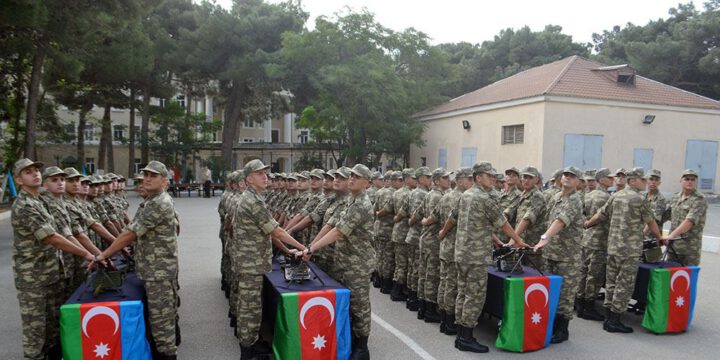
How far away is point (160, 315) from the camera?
431 centimetres

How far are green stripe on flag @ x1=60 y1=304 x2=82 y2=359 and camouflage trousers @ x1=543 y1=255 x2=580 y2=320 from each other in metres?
4.78

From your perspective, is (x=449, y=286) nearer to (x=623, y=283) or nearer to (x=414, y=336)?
(x=414, y=336)

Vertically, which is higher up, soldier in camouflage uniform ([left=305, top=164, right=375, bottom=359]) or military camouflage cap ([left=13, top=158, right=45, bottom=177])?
military camouflage cap ([left=13, top=158, right=45, bottom=177])

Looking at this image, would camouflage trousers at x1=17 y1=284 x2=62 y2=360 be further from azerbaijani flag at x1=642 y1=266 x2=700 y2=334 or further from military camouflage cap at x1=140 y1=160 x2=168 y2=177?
azerbaijani flag at x1=642 y1=266 x2=700 y2=334

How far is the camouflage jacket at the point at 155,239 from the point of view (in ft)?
14.0

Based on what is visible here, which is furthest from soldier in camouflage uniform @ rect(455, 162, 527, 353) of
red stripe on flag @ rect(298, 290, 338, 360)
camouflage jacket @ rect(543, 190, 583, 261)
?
red stripe on flag @ rect(298, 290, 338, 360)

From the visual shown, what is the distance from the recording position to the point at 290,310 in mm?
4246

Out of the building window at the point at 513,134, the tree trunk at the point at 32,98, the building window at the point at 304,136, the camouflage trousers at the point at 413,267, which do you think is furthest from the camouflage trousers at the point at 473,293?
the building window at the point at 304,136

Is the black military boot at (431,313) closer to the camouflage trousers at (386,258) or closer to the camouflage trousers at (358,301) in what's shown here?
the camouflage trousers at (386,258)

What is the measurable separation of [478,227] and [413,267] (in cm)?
184

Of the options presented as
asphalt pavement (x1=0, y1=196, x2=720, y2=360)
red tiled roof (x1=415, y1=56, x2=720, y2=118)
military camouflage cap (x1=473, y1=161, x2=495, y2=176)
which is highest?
red tiled roof (x1=415, y1=56, x2=720, y2=118)

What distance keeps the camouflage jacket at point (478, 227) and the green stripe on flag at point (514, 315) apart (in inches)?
13.7

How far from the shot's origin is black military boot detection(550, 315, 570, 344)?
17.7 ft

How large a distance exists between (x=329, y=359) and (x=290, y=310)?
1.97 ft
